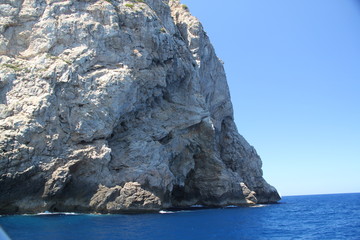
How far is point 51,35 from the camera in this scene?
38062 mm

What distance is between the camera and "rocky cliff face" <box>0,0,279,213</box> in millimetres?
32375

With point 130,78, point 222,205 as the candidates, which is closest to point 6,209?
point 130,78

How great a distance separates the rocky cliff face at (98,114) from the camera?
32375 millimetres

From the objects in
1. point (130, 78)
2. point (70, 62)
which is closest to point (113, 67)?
point (130, 78)

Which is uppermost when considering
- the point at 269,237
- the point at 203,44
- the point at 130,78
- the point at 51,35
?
the point at 203,44

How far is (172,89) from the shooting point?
4750cm

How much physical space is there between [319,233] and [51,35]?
1382 inches

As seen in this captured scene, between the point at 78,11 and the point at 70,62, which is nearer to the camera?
the point at 70,62

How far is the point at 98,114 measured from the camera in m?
36.3

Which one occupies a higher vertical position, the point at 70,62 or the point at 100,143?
the point at 70,62

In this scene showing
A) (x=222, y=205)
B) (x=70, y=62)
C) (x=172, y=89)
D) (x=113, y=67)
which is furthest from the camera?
(x=222, y=205)

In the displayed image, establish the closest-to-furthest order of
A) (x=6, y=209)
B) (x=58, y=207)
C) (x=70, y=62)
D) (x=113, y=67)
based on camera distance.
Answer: (x=6, y=209) → (x=58, y=207) → (x=70, y=62) → (x=113, y=67)

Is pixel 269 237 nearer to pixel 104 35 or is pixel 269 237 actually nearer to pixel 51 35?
pixel 104 35

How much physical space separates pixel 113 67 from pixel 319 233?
28447mm
